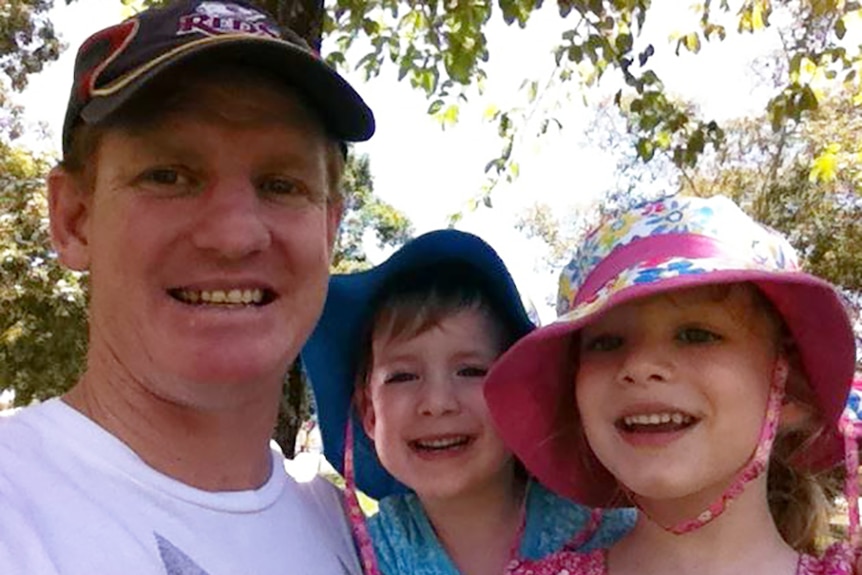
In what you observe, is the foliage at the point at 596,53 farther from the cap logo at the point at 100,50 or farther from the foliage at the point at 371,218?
the foliage at the point at 371,218

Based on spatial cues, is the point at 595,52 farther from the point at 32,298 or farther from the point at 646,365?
the point at 32,298

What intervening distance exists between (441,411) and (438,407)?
0.05 feet

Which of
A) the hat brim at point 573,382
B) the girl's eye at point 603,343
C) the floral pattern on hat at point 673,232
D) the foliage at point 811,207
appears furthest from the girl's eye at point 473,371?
the foliage at point 811,207

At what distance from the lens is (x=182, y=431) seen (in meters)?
2.11

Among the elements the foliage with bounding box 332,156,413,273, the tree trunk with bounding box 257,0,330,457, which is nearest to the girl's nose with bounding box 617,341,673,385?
the tree trunk with bounding box 257,0,330,457

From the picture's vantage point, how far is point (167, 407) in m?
2.11

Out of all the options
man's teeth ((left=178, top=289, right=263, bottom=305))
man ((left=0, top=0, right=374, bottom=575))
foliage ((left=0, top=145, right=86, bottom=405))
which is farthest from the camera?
foliage ((left=0, top=145, right=86, bottom=405))

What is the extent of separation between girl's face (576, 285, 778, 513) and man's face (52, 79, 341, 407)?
70 centimetres

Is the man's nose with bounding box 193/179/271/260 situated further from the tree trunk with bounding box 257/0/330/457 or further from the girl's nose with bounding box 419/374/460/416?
the tree trunk with bounding box 257/0/330/457

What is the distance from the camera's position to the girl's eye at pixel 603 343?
227cm

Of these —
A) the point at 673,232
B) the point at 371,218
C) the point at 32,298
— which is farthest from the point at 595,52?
the point at 371,218

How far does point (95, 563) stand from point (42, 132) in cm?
1906

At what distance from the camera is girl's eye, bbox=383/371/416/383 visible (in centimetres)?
274

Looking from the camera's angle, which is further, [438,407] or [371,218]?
[371,218]
